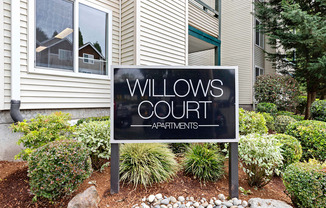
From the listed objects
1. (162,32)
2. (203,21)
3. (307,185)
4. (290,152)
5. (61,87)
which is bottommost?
(307,185)

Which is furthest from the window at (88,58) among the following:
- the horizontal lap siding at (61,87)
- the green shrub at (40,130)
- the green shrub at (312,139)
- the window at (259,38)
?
the window at (259,38)

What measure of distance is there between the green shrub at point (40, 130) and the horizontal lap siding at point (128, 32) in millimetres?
2593

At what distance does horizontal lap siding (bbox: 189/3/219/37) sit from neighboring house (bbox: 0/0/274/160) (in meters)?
0.91

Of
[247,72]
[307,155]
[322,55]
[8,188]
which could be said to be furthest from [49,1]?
[322,55]

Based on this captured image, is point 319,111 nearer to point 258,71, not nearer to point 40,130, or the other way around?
point 258,71

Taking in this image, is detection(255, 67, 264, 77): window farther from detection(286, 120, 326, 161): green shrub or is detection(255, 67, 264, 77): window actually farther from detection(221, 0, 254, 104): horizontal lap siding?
detection(286, 120, 326, 161): green shrub

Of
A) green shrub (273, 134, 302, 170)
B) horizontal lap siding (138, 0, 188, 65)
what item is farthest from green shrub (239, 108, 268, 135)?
horizontal lap siding (138, 0, 188, 65)

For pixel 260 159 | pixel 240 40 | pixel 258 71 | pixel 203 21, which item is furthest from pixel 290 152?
pixel 258 71

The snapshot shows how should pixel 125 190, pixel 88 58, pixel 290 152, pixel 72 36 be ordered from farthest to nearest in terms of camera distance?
pixel 88 58
pixel 72 36
pixel 290 152
pixel 125 190

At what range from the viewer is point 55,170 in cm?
199

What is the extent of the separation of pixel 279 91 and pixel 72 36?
826 cm

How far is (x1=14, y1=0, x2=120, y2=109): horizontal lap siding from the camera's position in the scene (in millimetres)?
3605

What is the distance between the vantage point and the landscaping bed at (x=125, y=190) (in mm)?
2166

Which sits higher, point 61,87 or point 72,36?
point 72,36
